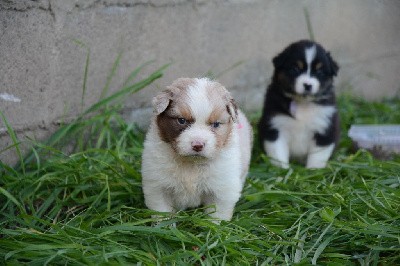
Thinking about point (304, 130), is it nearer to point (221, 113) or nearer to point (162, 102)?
point (221, 113)

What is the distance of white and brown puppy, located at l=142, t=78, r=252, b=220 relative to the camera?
128 inches

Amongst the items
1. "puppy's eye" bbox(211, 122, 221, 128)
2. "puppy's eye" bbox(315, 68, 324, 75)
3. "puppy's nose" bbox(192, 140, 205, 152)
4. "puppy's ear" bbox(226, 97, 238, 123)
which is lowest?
"puppy's nose" bbox(192, 140, 205, 152)

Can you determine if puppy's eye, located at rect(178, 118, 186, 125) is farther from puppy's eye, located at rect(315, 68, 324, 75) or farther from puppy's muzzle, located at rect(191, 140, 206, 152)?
puppy's eye, located at rect(315, 68, 324, 75)

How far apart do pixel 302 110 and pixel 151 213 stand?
1.88 m

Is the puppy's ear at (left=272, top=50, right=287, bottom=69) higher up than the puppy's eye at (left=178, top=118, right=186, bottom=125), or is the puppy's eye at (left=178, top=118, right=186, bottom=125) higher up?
the puppy's ear at (left=272, top=50, right=287, bottom=69)

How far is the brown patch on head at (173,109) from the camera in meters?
3.27

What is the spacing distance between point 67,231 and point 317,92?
229cm

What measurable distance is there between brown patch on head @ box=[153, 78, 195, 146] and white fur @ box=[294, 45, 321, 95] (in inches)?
61.4

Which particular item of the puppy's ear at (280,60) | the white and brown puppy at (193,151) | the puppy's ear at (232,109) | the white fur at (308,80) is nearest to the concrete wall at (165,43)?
the puppy's ear at (280,60)

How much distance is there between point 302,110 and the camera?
490 cm

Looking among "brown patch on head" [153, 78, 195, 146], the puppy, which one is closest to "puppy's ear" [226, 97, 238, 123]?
"brown patch on head" [153, 78, 195, 146]

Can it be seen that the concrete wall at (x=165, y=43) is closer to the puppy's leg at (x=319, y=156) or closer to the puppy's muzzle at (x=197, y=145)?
the puppy's leg at (x=319, y=156)

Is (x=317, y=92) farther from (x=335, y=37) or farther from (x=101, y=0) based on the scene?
(x=335, y=37)

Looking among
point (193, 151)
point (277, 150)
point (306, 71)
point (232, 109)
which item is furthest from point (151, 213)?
point (306, 71)
